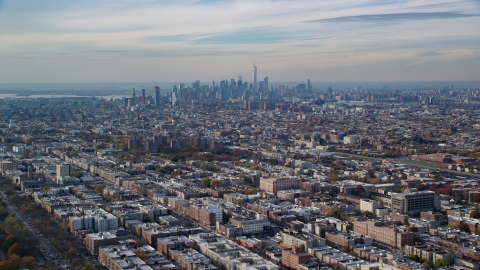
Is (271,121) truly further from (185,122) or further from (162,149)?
(162,149)

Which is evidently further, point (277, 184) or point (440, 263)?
point (277, 184)

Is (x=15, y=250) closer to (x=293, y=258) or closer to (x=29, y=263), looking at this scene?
(x=29, y=263)

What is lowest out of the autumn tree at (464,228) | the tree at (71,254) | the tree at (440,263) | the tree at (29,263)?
the autumn tree at (464,228)

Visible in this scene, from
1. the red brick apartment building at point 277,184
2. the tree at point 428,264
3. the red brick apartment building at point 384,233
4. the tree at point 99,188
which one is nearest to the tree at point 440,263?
the tree at point 428,264

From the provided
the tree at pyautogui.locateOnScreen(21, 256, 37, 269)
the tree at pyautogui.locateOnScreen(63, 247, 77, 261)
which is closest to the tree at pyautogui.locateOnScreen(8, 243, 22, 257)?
the tree at pyautogui.locateOnScreen(21, 256, 37, 269)

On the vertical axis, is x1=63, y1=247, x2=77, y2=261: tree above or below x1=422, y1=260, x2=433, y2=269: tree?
above

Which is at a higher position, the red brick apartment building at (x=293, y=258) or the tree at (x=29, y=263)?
the tree at (x=29, y=263)

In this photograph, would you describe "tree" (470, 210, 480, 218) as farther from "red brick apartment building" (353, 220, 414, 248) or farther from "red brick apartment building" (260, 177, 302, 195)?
"red brick apartment building" (260, 177, 302, 195)

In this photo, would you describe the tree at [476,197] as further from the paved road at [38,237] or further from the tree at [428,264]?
the paved road at [38,237]

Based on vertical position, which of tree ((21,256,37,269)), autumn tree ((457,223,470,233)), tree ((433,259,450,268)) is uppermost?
tree ((21,256,37,269))

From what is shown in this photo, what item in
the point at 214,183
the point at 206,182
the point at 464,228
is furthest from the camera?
the point at 206,182

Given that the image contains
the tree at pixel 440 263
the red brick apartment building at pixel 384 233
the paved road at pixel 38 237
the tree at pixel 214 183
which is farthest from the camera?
the tree at pixel 214 183

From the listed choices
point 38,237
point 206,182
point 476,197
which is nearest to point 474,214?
point 476,197
